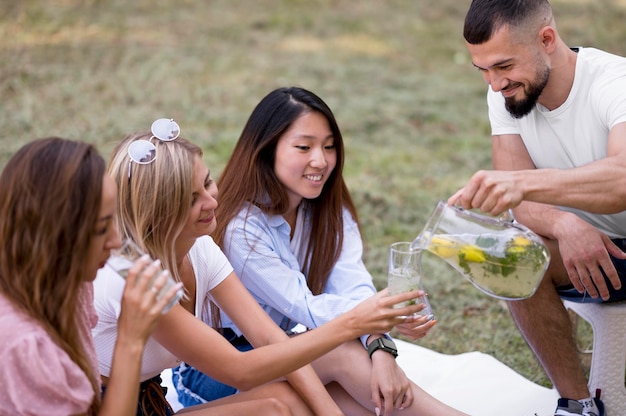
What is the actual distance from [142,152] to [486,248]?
1.10 m

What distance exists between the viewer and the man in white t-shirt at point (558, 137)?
10.5ft

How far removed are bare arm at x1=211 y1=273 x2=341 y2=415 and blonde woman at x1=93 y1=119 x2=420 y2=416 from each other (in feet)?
0.21

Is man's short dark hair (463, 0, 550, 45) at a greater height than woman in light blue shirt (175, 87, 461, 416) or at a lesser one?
greater

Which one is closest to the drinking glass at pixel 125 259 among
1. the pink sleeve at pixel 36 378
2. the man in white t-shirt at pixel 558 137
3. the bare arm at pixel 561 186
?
the pink sleeve at pixel 36 378

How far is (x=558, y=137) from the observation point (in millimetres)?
3434

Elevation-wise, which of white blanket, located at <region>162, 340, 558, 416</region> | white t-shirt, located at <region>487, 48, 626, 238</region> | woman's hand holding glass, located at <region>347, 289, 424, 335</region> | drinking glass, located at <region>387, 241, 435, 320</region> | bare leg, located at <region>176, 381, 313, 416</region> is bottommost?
white blanket, located at <region>162, 340, 558, 416</region>

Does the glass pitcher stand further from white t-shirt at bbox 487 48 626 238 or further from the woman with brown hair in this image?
the woman with brown hair

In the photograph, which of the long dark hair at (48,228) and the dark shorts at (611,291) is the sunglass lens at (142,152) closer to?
the long dark hair at (48,228)

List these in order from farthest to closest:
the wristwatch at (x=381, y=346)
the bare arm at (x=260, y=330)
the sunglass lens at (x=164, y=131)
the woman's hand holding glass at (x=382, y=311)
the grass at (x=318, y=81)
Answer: the grass at (x=318, y=81) → the wristwatch at (x=381, y=346) → the bare arm at (x=260, y=330) → the sunglass lens at (x=164, y=131) → the woman's hand holding glass at (x=382, y=311)

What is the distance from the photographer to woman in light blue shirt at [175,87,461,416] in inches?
121

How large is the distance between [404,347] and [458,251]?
158 centimetres

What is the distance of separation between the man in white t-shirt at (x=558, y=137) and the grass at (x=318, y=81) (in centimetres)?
70

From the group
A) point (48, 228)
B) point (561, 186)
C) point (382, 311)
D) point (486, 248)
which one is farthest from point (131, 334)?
point (561, 186)

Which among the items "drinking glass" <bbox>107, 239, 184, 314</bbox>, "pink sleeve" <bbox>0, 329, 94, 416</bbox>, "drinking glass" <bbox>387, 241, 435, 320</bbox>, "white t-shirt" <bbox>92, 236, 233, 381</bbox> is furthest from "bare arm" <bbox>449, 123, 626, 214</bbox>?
→ "pink sleeve" <bbox>0, 329, 94, 416</bbox>
